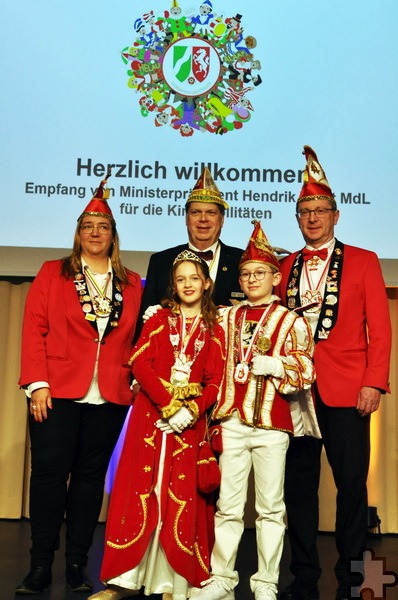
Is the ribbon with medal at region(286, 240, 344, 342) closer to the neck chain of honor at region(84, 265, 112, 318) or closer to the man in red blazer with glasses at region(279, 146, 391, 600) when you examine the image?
the man in red blazer with glasses at region(279, 146, 391, 600)

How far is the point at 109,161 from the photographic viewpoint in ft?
13.4

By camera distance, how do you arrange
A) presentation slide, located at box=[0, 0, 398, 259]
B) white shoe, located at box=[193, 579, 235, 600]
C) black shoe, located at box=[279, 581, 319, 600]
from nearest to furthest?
white shoe, located at box=[193, 579, 235, 600], black shoe, located at box=[279, 581, 319, 600], presentation slide, located at box=[0, 0, 398, 259]

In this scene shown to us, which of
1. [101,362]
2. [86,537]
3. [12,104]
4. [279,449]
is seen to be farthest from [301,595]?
[12,104]

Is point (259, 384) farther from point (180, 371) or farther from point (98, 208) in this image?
point (98, 208)

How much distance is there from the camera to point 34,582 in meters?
2.96

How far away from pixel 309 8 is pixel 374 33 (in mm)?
362

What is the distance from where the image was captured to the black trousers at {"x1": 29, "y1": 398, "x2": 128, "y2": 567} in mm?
3053

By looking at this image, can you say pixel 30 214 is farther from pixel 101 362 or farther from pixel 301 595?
pixel 301 595

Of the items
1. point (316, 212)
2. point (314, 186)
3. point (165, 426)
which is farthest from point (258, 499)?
point (314, 186)

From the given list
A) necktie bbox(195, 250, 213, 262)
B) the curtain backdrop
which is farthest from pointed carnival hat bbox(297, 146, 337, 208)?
the curtain backdrop

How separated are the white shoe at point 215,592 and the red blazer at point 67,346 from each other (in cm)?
77
